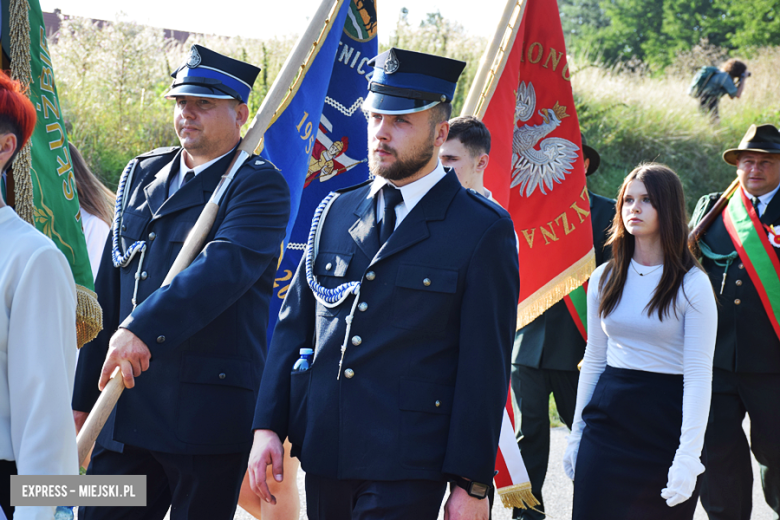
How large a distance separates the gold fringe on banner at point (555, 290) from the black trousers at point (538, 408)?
21.2 inches

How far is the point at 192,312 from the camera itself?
2.82 meters

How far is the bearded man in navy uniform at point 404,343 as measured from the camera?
7.85 ft

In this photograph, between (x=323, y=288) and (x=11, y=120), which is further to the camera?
(x=323, y=288)

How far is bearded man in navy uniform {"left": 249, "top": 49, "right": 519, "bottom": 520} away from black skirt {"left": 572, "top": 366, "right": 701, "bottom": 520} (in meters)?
1.19

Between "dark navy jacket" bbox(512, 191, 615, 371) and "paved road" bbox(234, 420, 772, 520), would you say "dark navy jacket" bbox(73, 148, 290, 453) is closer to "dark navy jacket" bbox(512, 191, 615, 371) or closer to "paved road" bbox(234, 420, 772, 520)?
"paved road" bbox(234, 420, 772, 520)

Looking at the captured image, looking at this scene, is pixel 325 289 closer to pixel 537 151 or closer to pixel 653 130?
pixel 537 151

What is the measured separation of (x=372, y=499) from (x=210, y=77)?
1.82m

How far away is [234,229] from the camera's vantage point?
3049mm

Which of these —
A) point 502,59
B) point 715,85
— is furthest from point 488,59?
point 715,85

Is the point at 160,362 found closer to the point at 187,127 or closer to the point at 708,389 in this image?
the point at 187,127

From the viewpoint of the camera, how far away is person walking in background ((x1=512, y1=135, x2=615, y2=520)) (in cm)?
494

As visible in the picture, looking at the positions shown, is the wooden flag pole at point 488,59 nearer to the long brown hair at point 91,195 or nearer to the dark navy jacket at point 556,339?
the dark navy jacket at point 556,339

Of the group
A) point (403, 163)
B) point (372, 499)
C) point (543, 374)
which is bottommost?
point (543, 374)

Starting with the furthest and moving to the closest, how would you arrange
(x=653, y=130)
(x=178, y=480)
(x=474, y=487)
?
1. (x=653, y=130)
2. (x=178, y=480)
3. (x=474, y=487)
